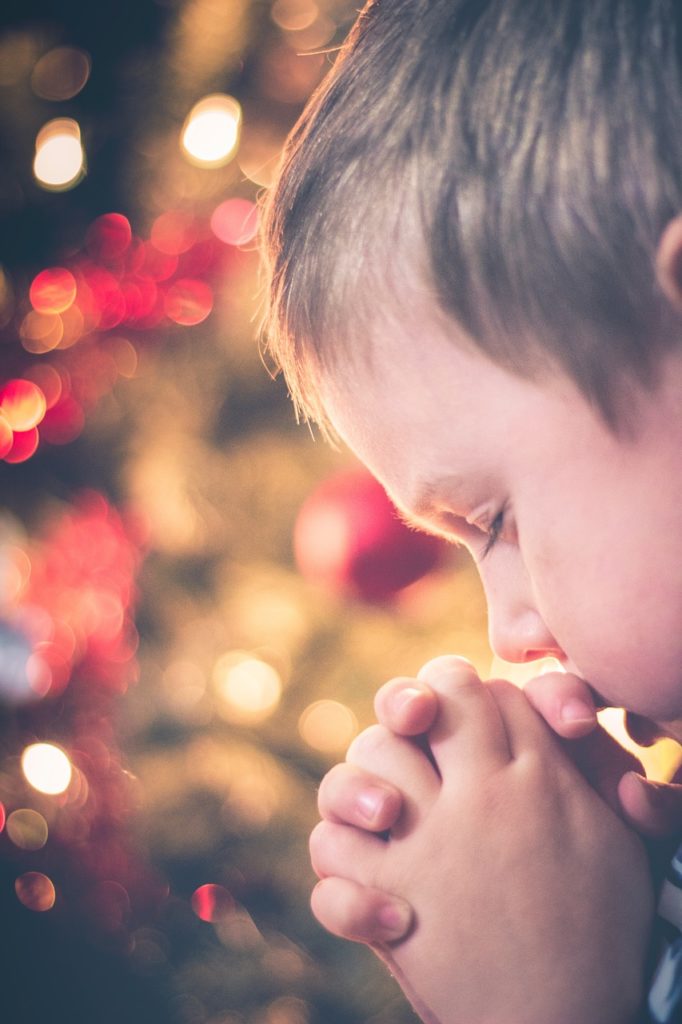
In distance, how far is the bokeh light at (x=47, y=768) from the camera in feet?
3.30

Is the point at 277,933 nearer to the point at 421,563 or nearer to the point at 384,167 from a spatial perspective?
the point at 421,563

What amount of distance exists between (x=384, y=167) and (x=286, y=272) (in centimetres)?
11

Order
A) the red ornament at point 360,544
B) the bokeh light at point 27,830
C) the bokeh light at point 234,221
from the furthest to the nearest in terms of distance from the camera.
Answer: the bokeh light at point 27,830
the bokeh light at point 234,221
the red ornament at point 360,544

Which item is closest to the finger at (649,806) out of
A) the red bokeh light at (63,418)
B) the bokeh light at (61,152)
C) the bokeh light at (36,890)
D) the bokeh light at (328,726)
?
the bokeh light at (328,726)

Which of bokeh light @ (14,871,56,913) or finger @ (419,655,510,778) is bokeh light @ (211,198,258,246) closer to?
finger @ (419,655,510,778)

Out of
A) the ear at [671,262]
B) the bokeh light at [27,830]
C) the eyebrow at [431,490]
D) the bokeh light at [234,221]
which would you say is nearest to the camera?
the ear at [671,262]

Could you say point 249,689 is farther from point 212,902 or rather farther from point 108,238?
point 108,238

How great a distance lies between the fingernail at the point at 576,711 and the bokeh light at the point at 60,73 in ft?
2.84

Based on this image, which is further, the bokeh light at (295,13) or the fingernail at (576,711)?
the bokeh light at (295,13)

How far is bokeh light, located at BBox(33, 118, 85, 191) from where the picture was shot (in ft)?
3.02

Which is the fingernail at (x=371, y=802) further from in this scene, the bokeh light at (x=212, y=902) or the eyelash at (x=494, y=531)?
the bokeh light at (x=212, y=902)

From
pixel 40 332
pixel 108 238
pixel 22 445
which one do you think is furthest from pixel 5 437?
pixel 108 238

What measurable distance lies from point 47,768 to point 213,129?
76 centimetres

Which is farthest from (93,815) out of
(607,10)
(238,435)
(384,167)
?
(607,10)
